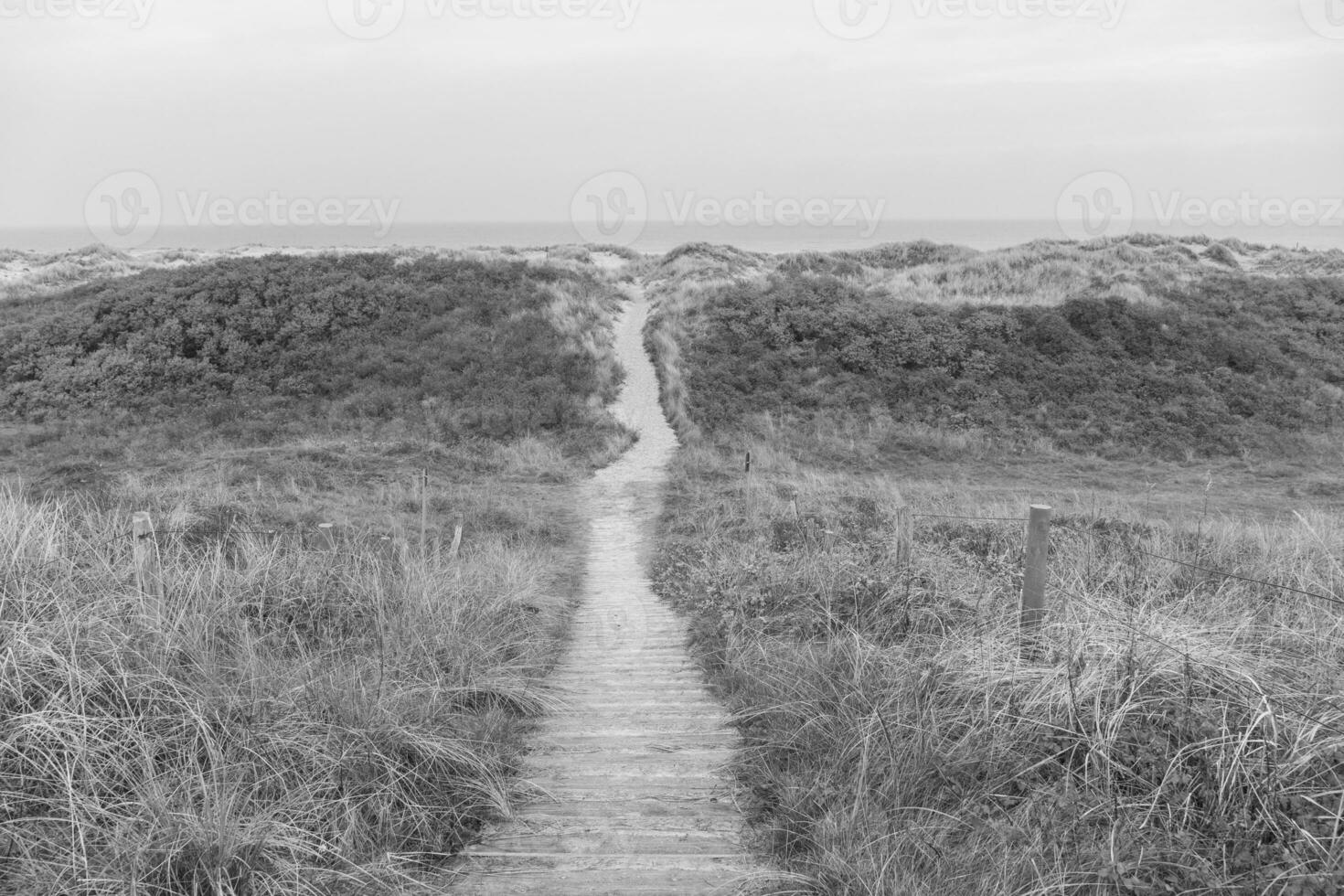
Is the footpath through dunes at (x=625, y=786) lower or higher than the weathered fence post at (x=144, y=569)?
lower

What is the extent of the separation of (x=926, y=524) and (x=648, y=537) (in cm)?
391

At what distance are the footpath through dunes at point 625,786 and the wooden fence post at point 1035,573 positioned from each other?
73.4 inches

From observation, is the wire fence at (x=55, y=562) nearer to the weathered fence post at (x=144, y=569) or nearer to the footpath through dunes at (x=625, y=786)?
the weathered fence post at (x=144, y=569)

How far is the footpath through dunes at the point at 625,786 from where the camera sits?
3.42 metres

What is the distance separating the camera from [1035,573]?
491cm

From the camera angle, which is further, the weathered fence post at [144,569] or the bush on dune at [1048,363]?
the bush on dune at [1048,363]

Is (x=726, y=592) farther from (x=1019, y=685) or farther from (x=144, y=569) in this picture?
(x=144, y=569)

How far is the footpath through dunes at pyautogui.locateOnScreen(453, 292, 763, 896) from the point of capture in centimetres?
342

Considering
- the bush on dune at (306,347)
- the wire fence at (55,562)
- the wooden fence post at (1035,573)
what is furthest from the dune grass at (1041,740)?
the bush on dune at (306,347)

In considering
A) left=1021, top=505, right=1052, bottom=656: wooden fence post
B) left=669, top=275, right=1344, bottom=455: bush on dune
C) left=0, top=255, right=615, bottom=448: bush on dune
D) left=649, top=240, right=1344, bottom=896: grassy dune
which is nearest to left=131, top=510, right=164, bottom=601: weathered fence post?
left=649, top=240, right=1344, bottom=896: grassy dune

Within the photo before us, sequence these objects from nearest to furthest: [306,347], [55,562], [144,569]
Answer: [55,562] → [144,569] → [306,347]

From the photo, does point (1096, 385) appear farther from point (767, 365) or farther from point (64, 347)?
point (64, 347)

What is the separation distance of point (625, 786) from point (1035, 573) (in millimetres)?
2595

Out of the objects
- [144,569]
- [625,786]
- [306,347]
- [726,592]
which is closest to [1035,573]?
[625,786]
